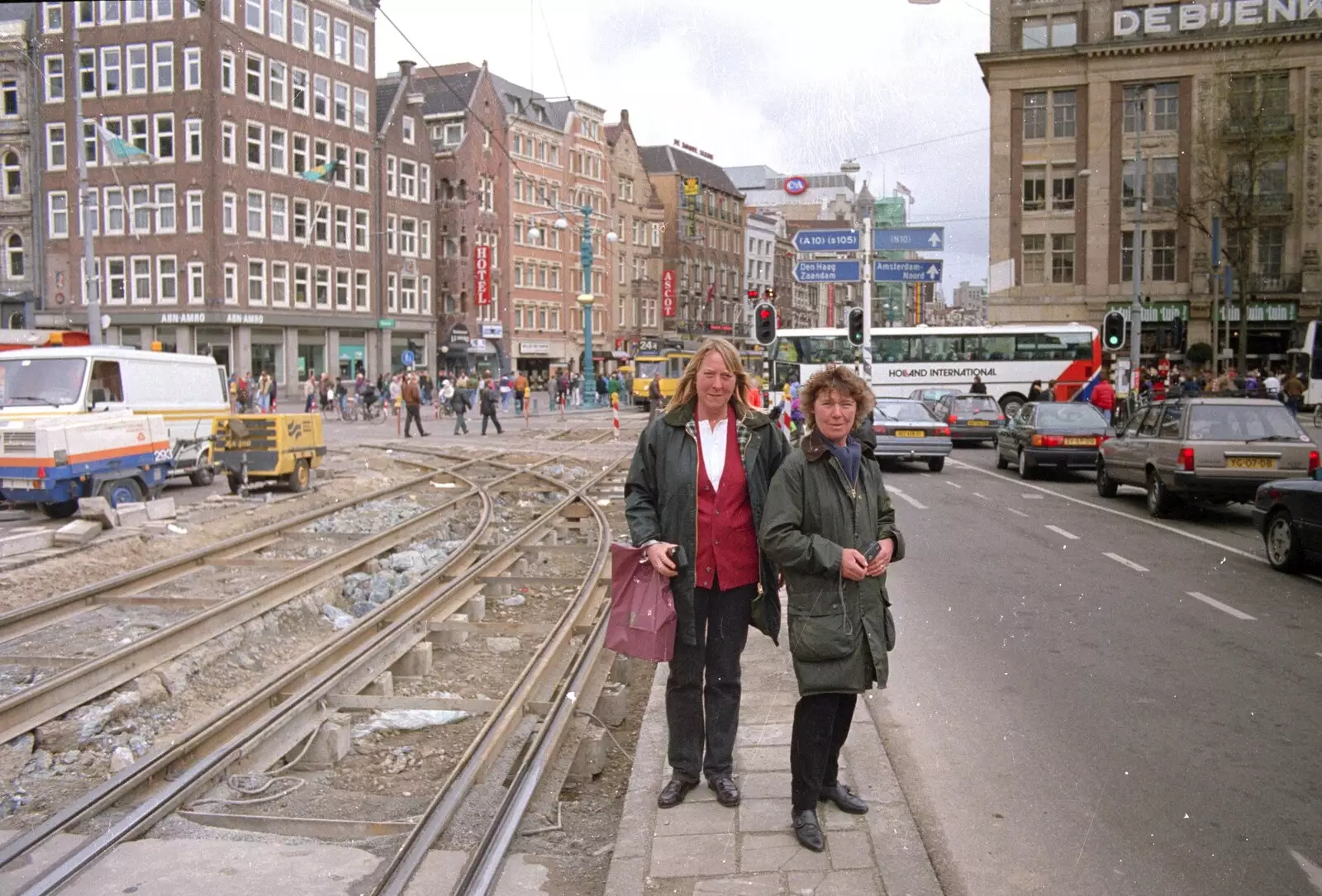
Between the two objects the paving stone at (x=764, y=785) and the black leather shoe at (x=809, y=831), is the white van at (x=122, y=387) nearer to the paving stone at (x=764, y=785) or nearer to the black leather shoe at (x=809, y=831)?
the paving stone at (x=764, y=785)

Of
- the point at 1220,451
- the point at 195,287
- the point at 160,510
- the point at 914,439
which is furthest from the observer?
the point at 195,287

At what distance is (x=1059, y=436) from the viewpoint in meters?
21.9

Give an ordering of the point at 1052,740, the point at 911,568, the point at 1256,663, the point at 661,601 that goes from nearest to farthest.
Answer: the point at 661,601 → the point at 1052,740 → the point at 1256,663 → the point at 911,568

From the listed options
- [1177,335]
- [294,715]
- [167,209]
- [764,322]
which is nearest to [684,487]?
[294,715]

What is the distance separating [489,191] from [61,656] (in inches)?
2621

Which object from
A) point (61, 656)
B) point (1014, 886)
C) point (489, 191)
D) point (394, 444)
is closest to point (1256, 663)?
point (1014, 886)

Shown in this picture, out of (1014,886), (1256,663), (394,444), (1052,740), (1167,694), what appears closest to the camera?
(1014,886)

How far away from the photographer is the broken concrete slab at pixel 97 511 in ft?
48.7

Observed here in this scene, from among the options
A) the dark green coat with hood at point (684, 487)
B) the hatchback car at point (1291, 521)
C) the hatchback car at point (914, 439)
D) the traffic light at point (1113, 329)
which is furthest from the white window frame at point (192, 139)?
the dark green coat with hood at point (684, 487)

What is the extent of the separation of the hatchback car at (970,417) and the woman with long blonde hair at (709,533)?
1092 inches

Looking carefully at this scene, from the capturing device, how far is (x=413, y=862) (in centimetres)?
459

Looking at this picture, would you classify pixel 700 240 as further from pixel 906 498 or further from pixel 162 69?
pixel 906 498

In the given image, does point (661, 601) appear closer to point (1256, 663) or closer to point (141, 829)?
point (141, 829)

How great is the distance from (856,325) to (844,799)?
68.4 ft
